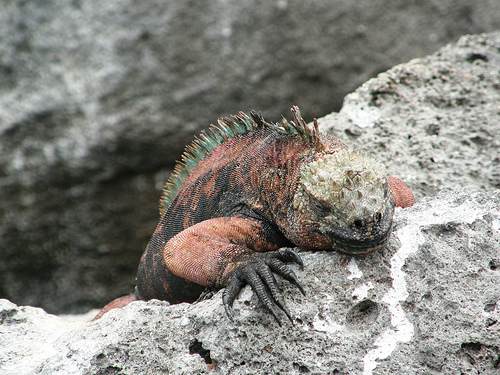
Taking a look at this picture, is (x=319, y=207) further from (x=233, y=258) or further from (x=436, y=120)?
(x=436, y=120)

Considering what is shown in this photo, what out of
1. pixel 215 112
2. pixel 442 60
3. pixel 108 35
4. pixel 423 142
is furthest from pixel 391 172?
pixel 108 35

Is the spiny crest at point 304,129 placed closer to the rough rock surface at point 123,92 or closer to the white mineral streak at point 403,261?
the white mineral streak at point 403,261

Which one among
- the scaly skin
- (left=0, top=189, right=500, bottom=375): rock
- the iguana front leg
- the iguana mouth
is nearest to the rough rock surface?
the scaly skin

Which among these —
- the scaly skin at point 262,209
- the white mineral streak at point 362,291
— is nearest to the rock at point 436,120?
the scaly skin at point 262,209

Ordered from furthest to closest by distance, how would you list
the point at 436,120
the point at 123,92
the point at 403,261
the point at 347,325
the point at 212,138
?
the point at 123,92
the point at 436,120
the point at 212,138
the point at 403,261
the point at 347,325

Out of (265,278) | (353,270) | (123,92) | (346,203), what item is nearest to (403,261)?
(353,270)

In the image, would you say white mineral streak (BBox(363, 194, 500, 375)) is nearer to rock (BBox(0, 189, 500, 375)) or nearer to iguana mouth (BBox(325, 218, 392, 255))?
rock (BBox(0, 189, 500, 375))

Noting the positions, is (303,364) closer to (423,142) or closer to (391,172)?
(391,172)
